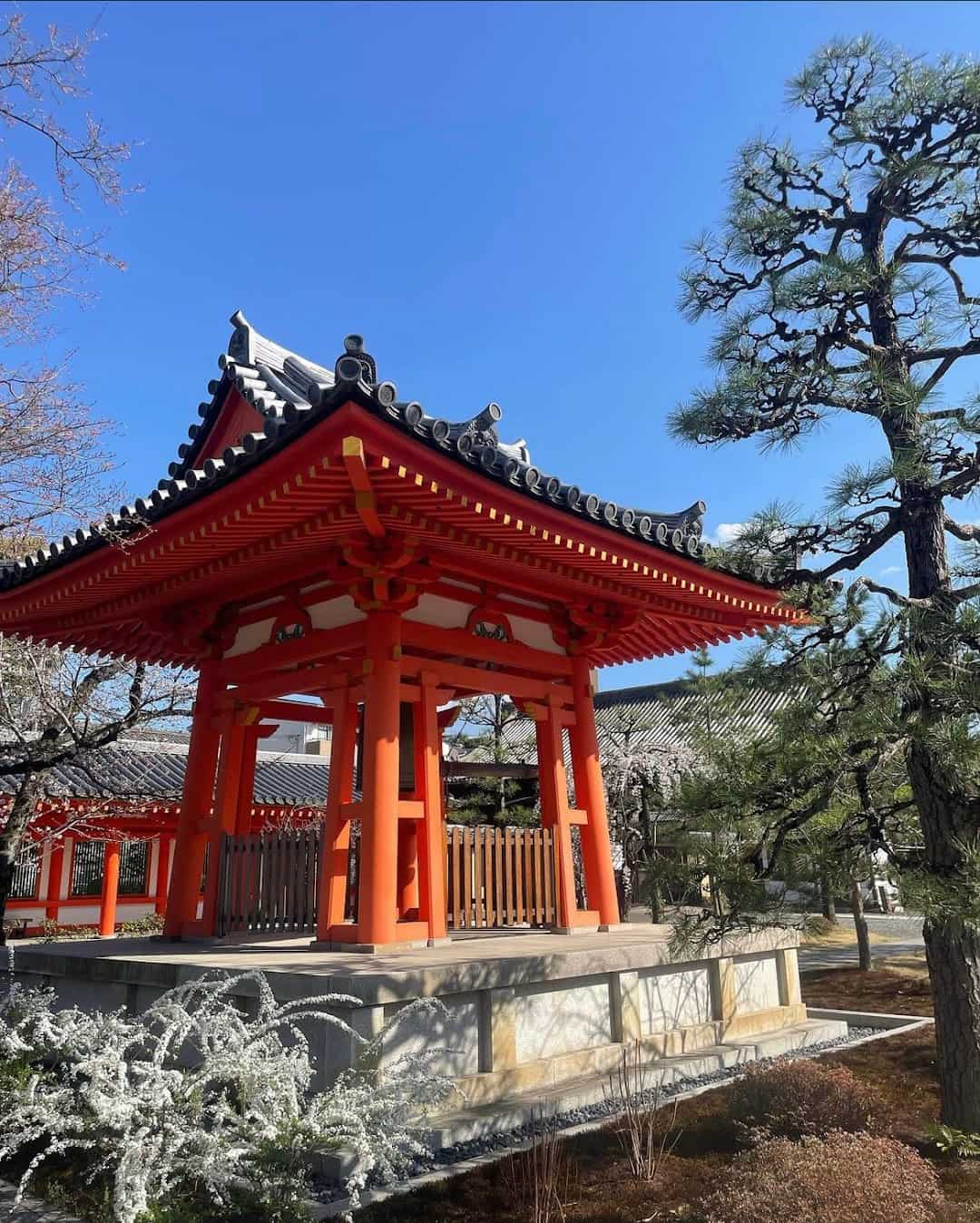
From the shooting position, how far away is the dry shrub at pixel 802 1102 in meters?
4.94

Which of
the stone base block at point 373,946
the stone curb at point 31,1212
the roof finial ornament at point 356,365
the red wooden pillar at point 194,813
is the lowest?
the stone curb at point 31,1212

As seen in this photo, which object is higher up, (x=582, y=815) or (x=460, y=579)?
(x=460, y=579)

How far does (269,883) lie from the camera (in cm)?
741

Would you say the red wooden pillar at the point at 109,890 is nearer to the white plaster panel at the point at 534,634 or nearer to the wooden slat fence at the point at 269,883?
the wooden slat fence at the point at 269,883

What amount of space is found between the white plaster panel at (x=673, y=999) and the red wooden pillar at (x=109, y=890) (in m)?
14.3

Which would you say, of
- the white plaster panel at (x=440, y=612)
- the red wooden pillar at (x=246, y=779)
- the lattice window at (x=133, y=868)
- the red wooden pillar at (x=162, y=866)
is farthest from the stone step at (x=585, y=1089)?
the lattice window at (x=133, y=868)

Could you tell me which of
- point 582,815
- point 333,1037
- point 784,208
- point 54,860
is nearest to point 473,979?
point 333,1037

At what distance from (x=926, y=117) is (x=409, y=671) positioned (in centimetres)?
516

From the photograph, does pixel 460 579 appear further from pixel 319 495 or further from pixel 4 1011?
pixel 4 1011

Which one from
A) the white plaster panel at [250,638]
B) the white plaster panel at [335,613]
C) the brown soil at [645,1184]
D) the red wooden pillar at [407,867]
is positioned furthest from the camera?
the red wooden pillar at [407,867]

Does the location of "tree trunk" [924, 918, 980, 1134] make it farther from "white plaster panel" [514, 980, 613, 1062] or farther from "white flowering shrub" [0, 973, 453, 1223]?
"white flowering shrub" [0, 973, 453, 1223]

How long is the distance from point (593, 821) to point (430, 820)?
6.51 ft

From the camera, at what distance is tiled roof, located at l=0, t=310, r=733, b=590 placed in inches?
194

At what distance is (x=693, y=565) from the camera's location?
7.01 metres
